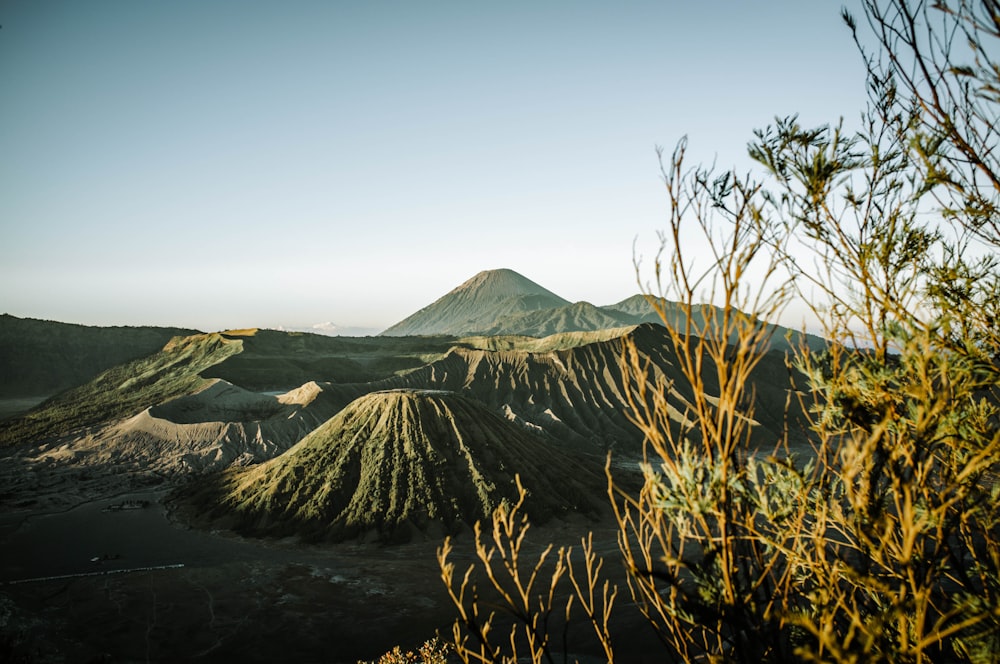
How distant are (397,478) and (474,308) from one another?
15519 centimetres

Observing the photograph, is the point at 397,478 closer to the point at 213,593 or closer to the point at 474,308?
the point at 213,593

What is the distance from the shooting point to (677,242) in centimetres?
344

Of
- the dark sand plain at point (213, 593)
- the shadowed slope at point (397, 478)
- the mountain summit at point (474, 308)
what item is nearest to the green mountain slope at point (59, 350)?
the shadowed slope at point (397, 478)

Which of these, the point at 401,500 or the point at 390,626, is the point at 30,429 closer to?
the point at 401,500

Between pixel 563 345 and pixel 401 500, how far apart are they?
3907 cm

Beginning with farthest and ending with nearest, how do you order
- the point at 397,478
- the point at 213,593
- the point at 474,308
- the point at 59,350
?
the point at 474,308, the point at 59,350, the point at 397,478, the point at 213,593

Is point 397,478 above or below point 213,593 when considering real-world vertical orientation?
above

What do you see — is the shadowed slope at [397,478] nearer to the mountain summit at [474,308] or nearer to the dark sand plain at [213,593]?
the dark sand plain at [213,593]

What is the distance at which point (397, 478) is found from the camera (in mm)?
28047

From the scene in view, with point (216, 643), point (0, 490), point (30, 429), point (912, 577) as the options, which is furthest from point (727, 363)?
point (30, 429)

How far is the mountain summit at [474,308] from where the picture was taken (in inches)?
6585

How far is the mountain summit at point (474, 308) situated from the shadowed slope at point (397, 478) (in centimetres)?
11981

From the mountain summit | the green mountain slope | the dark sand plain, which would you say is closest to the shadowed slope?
the dark sand plain

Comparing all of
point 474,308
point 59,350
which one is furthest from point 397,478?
point 474,308
